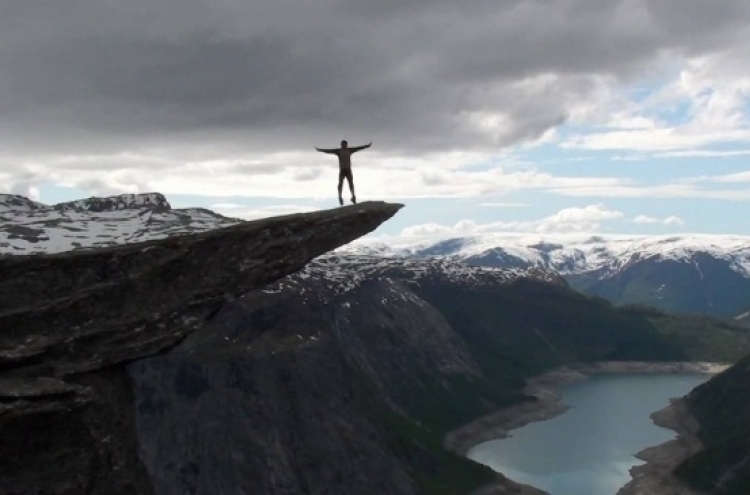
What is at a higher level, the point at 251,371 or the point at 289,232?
the point at 289,232

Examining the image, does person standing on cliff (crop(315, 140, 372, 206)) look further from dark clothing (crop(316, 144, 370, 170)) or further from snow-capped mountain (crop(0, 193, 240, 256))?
snow-capped mountain (crop(0, 193, 240, 256))

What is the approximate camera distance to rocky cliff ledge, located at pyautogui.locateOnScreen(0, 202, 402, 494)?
40.2 metres

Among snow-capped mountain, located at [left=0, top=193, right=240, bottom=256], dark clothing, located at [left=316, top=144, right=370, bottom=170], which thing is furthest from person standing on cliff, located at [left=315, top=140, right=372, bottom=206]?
snow-capped mountain, located at [left=0, top=193, right=240, bottom=256]

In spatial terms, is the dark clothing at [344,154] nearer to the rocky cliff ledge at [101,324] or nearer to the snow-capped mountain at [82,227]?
the rocky cliff ledge at [101,324]

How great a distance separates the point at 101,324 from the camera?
44.0 m

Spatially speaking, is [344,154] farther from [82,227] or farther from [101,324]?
[82,227]

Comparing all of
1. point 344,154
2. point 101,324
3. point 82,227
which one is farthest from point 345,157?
point 82,227

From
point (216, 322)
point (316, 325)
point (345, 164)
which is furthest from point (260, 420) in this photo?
point (345, 164)

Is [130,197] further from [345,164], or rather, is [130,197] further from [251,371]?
[345,164]

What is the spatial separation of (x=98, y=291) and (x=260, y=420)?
126 metres

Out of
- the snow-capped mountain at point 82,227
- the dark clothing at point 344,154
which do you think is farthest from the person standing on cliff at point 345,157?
the snow-capped mountain at point 82,227

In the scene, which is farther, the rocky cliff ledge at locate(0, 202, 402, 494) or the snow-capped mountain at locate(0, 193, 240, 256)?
the snow-capped mountain at locate(0, 193, 240, 256)

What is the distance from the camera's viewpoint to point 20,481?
39750 millimetres

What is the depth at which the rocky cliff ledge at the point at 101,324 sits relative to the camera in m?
40.2
